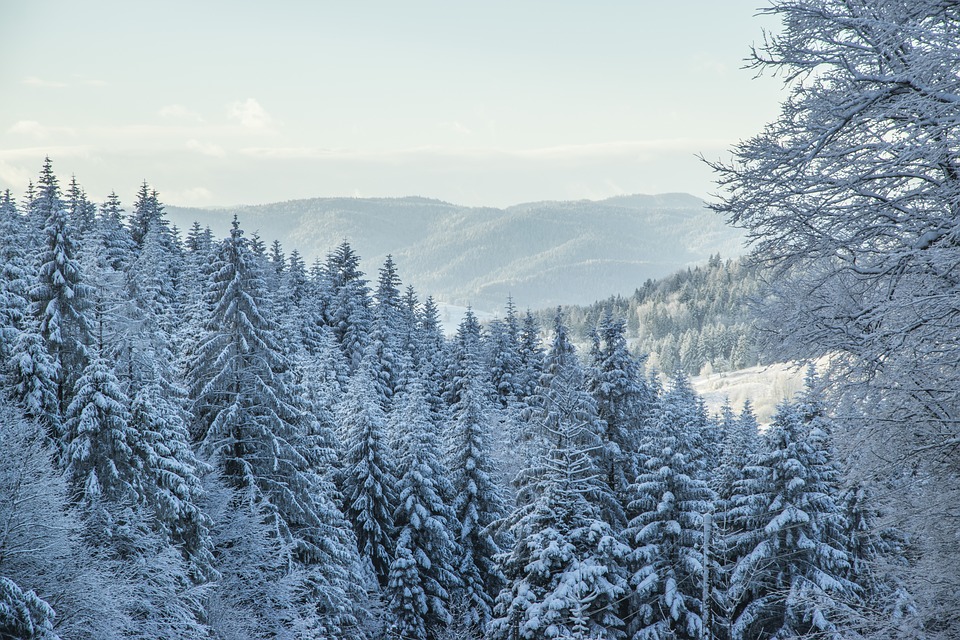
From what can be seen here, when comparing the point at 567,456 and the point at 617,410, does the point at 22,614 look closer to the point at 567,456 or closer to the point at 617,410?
Answer: the point at 567,456

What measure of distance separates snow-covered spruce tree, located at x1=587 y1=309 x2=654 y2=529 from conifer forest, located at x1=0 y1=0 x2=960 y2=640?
143mm

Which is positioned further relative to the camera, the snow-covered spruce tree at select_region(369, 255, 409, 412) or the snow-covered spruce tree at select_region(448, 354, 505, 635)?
the snow-covered spruce tree at select_region(369, 255, 409, 412)

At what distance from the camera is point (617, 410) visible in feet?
91.8

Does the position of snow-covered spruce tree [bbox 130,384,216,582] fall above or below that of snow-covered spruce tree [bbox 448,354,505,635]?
above

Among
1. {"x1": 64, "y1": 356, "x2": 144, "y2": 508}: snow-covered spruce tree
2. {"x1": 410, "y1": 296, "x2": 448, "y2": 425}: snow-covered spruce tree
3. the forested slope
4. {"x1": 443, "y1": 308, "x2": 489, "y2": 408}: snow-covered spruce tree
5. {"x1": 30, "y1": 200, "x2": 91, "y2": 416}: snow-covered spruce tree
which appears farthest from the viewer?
{"x1": 410, "y1": 296, "x2": 448, "y2": 425}: snow-covered spruce tree

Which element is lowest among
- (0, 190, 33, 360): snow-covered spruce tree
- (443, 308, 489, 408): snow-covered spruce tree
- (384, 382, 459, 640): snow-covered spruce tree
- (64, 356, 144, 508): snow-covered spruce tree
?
(384, 382, 459, 640): snow-covered spruce tree

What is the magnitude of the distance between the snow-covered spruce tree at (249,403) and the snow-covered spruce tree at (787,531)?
523 inches

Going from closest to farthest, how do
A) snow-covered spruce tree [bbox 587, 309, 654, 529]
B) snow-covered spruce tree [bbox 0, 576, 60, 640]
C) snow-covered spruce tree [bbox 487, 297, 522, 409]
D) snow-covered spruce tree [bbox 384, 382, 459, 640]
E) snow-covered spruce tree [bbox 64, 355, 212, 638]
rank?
snow-covered spruce tree [bbox 0, 576, 60, 640] → snow-covered spruce tree [bbox 64, 355, 212, 638] → snow-covered spruce tree [bbox 587, 309, 654, 529] → snow-covered spruce tree [bbox 384, 382, 459, 640] → snow-covered spruce tree [bbox 487, 297, 522, 409]

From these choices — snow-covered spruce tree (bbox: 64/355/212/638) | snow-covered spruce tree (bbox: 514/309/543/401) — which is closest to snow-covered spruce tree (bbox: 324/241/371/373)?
snow-covered spruce tree (bbox: 514/309/543/401)

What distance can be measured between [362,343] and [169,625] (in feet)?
120

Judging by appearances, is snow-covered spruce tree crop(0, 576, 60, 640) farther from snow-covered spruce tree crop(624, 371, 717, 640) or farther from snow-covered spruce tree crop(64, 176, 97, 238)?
snow-covered spruce tree crop(64, 176, 97, 238)

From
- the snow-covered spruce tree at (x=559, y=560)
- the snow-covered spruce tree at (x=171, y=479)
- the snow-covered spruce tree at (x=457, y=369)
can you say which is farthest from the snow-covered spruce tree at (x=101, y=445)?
the snow-covered spruce tree at (x=457, y=369)

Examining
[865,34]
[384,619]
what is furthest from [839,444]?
[384,619]

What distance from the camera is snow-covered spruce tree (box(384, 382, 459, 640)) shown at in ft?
91.0
